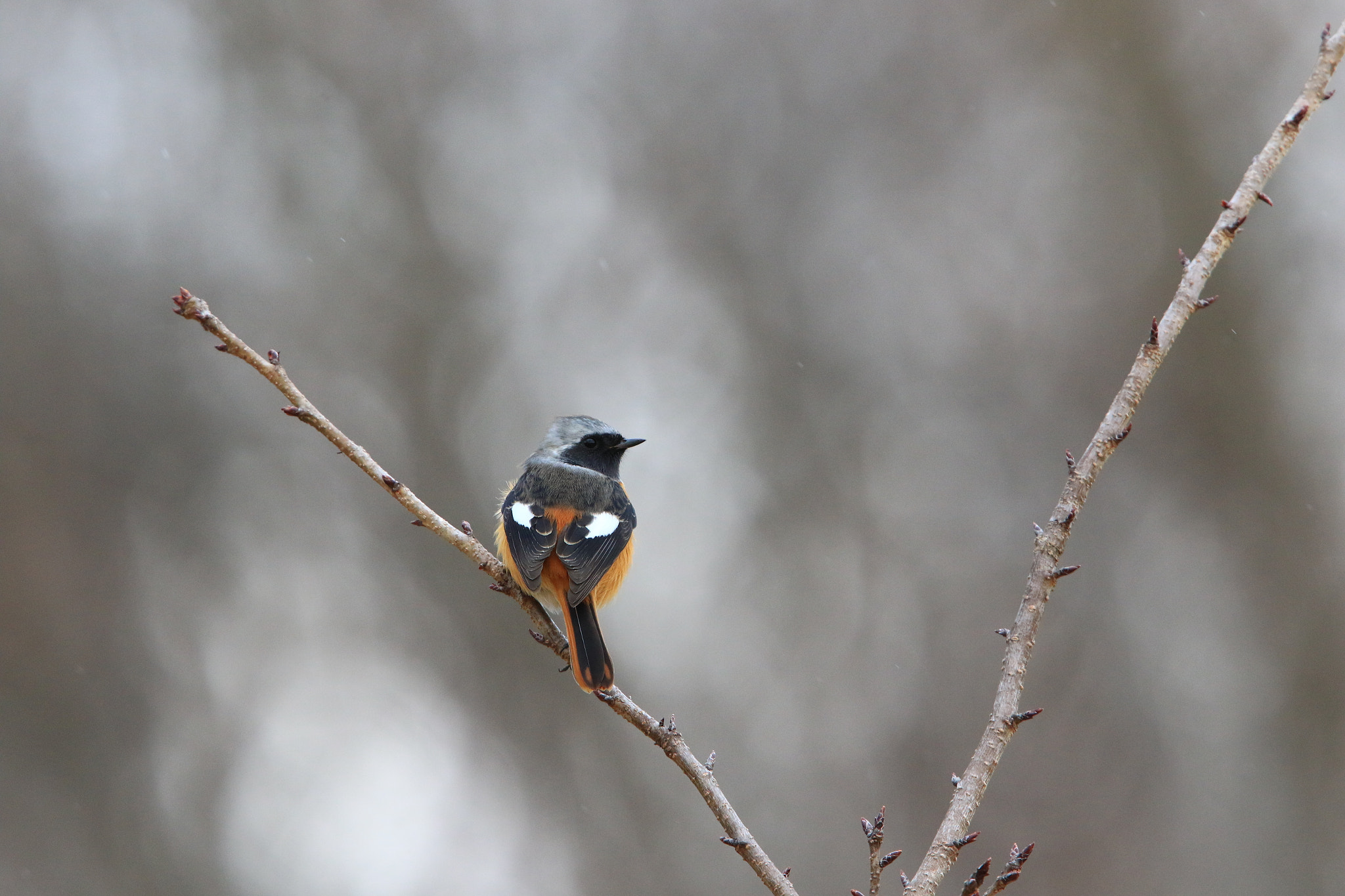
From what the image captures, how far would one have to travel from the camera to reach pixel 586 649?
12.5 ft

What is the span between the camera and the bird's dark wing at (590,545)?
4.25m

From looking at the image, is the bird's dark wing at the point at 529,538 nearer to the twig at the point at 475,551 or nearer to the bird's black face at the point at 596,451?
the twig at the point at 475,551

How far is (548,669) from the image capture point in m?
9.88

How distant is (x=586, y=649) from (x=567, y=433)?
2066 mm

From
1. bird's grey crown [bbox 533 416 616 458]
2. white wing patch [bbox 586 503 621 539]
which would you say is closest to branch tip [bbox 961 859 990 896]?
white wing patch [bbox 586 503 621 539]

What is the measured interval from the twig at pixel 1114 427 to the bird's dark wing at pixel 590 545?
6.89 ft

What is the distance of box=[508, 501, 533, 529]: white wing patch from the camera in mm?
4543

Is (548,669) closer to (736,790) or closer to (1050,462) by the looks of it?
(736,790)

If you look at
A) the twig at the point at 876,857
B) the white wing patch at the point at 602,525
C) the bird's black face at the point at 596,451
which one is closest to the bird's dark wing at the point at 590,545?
the white wing patch at the point at 602,525

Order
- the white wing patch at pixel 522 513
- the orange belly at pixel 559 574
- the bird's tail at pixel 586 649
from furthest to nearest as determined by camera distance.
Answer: the white wing patch at pixel 522 513
the orange belly at pixel 559 574
the bird's tail at pixel 586 649

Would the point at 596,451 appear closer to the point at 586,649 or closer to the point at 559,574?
the point at 559,574

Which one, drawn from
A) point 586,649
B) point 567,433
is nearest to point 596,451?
point 567,433

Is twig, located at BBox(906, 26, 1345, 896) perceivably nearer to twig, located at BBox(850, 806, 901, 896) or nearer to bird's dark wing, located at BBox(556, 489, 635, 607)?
twig, located at BBox(850, 806, 901, 896)

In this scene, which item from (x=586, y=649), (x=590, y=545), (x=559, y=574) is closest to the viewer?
(x=586, y=649)
